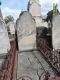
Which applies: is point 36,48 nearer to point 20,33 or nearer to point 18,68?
point 20,33

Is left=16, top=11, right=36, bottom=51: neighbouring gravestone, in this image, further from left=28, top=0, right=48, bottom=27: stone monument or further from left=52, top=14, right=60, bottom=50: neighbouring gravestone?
left=28, top=0, right=48, bottom=27: stone monument

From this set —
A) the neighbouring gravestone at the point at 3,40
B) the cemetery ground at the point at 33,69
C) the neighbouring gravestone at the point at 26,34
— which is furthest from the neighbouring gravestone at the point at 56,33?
the cemetery ground at the point at 33,69

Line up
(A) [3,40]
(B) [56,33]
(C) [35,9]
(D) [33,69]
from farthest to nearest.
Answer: (C) [35,9] < (B) [56,33] < (A) [3,40] < (D) [33,69]

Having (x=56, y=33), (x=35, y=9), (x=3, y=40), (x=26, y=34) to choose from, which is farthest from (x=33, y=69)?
(x=35, y=9)

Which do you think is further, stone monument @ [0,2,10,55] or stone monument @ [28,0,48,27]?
stone monument @ [28,0,48,27]

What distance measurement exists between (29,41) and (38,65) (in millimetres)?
4854

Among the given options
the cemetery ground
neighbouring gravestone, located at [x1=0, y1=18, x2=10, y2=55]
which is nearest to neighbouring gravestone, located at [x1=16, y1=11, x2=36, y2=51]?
neighbouring gravestone, located at [x1=0, y1=18, x2=10, y2=55]

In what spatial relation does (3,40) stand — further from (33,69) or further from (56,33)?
(33,69)

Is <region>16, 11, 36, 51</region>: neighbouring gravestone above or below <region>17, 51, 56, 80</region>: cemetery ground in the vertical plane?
above

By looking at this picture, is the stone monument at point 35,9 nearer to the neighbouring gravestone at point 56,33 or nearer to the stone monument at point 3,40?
the neighbouring gravestone at point 56,33

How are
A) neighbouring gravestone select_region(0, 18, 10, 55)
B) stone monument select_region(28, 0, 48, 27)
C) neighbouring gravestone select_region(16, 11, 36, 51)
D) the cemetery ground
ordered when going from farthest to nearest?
stone monument select_region(28, 0, 48, 27) → neighbouring gravestone select_region(16, 11, 36, 51) → neighbouring gravestone select_region(0, 18, 10, 55) → the cemetery ground

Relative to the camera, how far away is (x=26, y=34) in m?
14.2

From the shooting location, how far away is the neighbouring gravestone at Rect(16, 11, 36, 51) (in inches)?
552

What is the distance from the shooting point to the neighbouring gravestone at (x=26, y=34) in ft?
46.0
